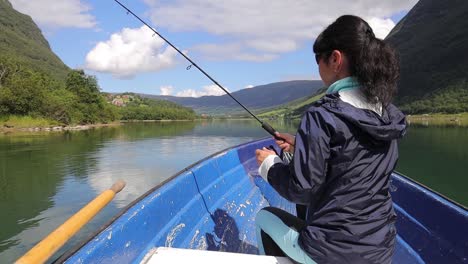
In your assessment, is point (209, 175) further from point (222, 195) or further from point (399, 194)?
point (399, 194)

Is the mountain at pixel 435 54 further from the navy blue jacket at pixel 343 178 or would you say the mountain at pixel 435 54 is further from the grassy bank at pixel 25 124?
the navy blue jacket at pixel 343 178

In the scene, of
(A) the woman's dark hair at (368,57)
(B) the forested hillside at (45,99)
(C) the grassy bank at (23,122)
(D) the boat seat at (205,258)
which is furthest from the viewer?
(B) the forested hillside at (45,99)

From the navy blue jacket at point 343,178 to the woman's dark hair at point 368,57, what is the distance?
4.5 inches

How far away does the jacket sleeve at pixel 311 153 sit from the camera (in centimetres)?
176

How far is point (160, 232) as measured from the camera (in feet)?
10.2

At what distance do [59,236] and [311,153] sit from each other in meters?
1.18

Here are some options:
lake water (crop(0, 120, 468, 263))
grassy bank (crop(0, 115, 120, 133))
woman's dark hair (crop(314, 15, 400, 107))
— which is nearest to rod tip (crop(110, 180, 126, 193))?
woman's dark hair (crop(314, 15, 400, 107))

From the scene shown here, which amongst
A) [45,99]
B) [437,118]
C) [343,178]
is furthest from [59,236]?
[437,118]

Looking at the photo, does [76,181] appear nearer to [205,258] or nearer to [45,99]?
[205,258]

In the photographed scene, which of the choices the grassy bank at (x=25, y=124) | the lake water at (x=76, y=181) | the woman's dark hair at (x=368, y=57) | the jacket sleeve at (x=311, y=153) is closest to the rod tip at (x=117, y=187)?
the jacket sleeve at (x=311, y=153)

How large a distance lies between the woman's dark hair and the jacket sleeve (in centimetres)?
30

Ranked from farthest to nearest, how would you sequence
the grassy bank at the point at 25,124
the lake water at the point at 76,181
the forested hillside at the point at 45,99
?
1. the forested hillside at the point at 45,99
2. the grassy bank at the point at 25,124
3. the lake water at the point at 76,181

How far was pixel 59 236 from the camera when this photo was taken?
67.8 inches

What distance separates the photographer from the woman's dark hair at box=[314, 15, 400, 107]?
1.87m
